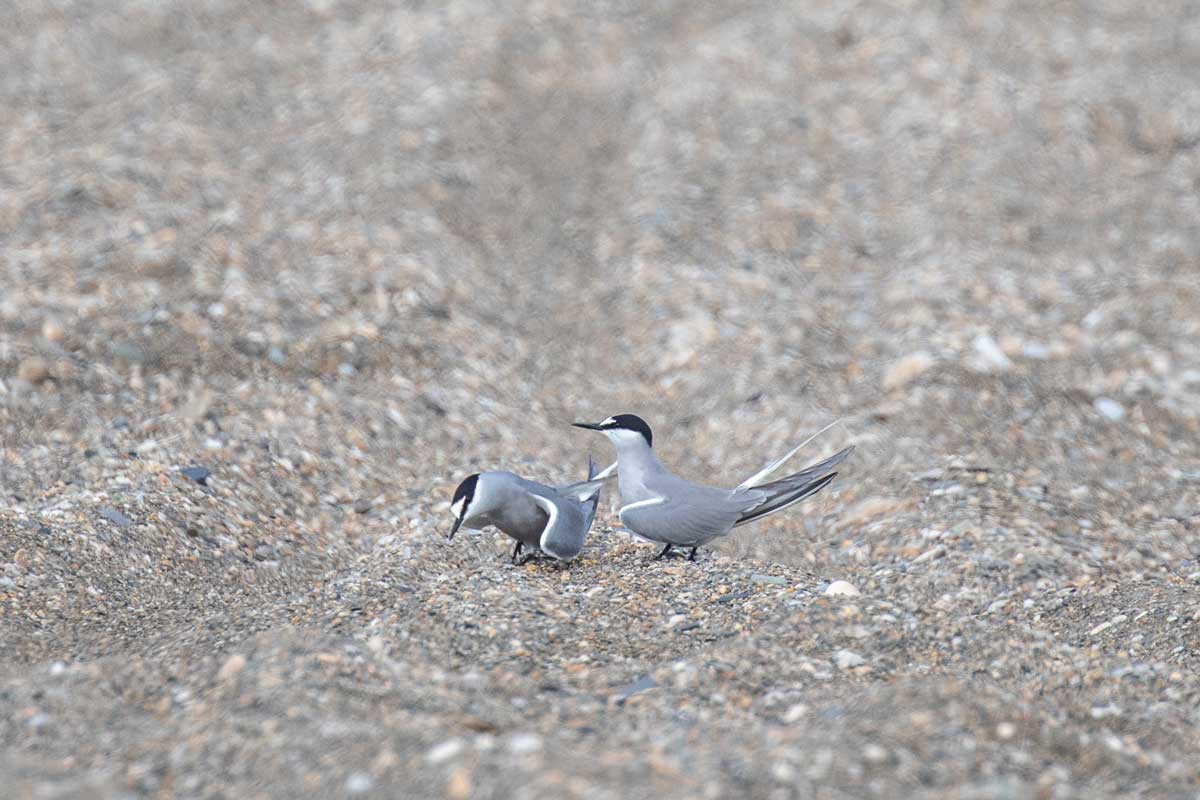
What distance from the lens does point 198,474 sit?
663 cm

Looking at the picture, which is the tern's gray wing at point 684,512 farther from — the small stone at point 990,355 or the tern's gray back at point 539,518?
the small stone at point 990,355

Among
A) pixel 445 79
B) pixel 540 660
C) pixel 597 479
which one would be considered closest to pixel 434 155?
pixel 445 79

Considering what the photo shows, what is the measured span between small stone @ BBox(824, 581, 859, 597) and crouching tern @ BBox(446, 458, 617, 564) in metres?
1.15

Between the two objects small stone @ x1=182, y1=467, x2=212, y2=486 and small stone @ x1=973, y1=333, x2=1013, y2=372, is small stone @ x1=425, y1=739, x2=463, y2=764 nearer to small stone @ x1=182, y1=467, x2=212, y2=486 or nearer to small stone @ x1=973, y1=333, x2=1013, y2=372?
small stone @ x1=182, y1=467, x2=212, y2=486

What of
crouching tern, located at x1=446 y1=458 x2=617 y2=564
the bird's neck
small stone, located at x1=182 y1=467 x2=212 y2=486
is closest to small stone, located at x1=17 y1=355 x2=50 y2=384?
small stone, located at x1=182 y1=467 x2=212 y2=486

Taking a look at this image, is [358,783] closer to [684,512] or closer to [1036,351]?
[684,512]

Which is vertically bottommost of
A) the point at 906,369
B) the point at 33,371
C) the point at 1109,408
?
the point at 1109,408

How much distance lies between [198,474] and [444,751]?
3.41m

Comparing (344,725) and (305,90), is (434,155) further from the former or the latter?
(344,725)

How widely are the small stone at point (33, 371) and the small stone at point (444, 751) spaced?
4709 mm

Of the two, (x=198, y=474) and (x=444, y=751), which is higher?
(x=198, y=474)

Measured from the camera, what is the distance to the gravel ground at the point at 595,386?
4.14 m

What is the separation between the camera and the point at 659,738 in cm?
398

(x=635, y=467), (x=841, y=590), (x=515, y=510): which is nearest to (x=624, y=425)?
(x=635, y=467)
